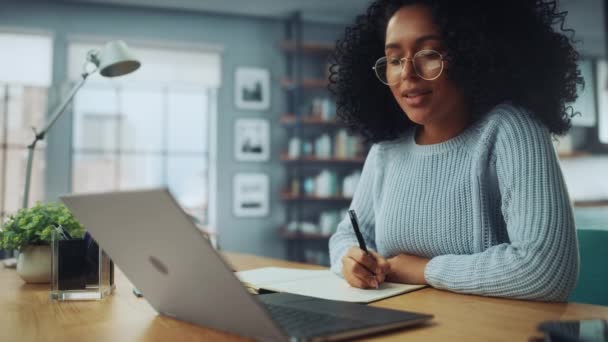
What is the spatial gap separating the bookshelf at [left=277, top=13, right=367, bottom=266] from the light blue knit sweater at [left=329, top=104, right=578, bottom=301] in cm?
344

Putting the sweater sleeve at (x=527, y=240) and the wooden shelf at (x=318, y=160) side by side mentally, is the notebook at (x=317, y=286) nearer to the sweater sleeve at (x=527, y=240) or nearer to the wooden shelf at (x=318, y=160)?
the sweater sleeve at (x=527, y=240)

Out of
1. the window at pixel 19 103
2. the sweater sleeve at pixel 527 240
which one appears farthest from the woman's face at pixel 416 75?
the window at pixel 19 103

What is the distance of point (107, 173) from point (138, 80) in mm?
873

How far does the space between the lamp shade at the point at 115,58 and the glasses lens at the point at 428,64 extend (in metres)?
1.01

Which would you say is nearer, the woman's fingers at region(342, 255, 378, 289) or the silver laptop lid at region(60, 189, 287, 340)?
the silver laptop lid at region(60, 189, 287, 340)

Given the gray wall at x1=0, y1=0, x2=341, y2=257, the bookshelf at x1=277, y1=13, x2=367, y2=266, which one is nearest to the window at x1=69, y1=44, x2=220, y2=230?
the gray wall at x1=0, y1=0, x2=341, y2=257

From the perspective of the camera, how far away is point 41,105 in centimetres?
469

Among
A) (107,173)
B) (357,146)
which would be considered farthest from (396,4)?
(107,173)

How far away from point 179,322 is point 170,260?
0.57 ft

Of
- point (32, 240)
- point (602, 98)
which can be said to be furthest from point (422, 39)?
point (602, 98)

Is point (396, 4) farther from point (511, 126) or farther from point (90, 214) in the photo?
point (90, 214)

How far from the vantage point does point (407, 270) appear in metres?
1.10

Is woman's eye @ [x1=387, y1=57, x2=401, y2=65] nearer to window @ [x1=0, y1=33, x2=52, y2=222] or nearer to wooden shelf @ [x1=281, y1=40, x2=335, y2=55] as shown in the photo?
wooden shelf @ [x1=281, y1=40, x2=335, y2=55]

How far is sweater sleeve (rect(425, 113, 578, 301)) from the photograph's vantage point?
95 centimetres
